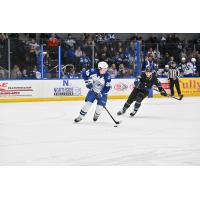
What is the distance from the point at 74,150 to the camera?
545cm

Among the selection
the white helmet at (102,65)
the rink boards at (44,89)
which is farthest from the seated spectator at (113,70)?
the rink boards at (44,89)

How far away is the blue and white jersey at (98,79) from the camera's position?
620 centimetres

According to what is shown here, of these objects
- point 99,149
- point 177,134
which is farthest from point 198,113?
point 99,149

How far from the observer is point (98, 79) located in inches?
245

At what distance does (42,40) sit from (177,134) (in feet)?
6.46

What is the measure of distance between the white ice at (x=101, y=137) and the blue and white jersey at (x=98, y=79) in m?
0.32

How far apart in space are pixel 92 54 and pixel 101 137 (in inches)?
59.3

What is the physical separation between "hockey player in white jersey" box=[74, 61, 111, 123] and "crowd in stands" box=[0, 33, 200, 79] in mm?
283

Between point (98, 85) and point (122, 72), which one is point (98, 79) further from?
point (122, 72)

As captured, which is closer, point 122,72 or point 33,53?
point 122,72

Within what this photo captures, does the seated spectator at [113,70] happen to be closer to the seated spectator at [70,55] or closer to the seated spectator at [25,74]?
the seated spectator at [70,55]

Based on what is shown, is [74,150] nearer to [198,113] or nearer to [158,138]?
[158,138]

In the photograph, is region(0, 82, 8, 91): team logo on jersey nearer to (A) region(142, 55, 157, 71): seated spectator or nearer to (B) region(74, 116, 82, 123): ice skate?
(A) region(142, 55, 157, 71): seated spectator

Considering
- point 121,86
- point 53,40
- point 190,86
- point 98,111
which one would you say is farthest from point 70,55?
point 190,86
